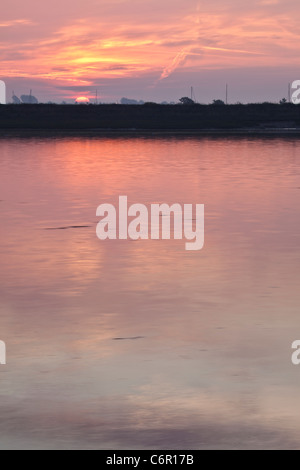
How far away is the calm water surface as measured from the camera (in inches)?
316

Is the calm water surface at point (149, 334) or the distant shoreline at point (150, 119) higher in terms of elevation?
the distant shoreline at point (150, 119)

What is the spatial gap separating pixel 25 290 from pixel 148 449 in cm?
687

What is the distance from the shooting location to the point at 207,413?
8352mm

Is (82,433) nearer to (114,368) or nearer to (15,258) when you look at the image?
(114,368)

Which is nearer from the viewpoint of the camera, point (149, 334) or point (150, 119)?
point (149, 334)

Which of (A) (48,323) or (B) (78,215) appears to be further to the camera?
(B) (78,215)

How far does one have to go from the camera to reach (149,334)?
1122cm

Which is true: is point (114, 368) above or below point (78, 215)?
below

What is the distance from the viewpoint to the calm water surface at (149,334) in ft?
Result: 26.4

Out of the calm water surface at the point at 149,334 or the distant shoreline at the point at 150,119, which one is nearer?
the calm water surface at the point at 149,334

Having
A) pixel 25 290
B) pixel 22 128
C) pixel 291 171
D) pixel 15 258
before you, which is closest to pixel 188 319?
pixel 25 290

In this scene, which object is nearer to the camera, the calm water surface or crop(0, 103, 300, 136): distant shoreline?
the calm water surface

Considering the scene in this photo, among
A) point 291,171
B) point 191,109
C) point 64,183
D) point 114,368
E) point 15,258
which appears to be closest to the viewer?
point 114,368

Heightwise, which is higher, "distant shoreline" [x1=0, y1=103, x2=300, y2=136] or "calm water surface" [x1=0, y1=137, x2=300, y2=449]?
"distant shoreline" [x1=0, y1=103, x2=300, y2=136]
